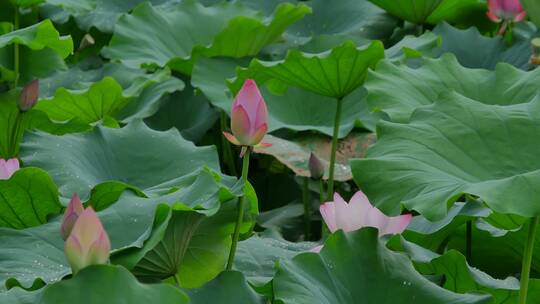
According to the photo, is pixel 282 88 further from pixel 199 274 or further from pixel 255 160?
pixel 199 274

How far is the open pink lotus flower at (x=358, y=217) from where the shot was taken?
164 centimetres

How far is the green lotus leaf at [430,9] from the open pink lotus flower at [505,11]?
12 cm

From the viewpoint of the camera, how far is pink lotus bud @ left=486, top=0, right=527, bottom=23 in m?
3.14

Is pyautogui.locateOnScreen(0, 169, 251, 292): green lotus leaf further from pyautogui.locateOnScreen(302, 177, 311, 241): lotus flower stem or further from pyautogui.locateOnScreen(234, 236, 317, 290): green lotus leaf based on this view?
pyautogui.locateOnScreen(302, 177, 311, 241): lotus flower stem

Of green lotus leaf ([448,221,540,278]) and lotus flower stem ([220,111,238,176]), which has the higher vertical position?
green lotus leaf ([448,221,540,278])

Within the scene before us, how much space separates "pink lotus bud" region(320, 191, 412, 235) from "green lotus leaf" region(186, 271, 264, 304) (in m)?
0.27

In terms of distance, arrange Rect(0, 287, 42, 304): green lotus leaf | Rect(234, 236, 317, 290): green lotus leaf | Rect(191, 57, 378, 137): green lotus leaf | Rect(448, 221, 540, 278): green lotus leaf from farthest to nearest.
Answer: Rect(191, 57, 378, 137): green lotus leaf < Rect(448, 221, 540, 278): green lotus leaf < Rect(234, 236, 317, 290): green lotus leaf < Rect(0, 287, 42, 304): green lotus leaf

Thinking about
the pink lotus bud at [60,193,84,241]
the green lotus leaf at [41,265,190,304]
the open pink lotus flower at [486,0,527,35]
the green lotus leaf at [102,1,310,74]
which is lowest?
the green lotus leaf at [102,1,310,74]

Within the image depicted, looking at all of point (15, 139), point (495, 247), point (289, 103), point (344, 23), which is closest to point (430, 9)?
point (344, 23)

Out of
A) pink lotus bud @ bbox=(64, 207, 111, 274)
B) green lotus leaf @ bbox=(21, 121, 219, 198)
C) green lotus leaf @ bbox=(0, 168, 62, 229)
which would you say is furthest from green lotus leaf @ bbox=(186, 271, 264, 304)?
green lotus leaf @ bbox=(21, 121, 219, 198)

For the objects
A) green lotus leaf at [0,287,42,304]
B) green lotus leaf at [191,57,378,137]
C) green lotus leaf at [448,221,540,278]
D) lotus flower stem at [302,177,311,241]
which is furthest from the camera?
green lotus leaf at [191,57,378,137]

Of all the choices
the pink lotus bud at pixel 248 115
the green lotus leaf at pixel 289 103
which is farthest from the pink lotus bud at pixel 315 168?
the pink lotus bud at pixel 248 115

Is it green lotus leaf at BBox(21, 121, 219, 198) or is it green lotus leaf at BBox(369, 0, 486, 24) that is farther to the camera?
green lotus leaf at BBox(369, 0, 486, 24)

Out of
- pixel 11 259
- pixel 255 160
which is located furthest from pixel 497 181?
pixel 255 160
